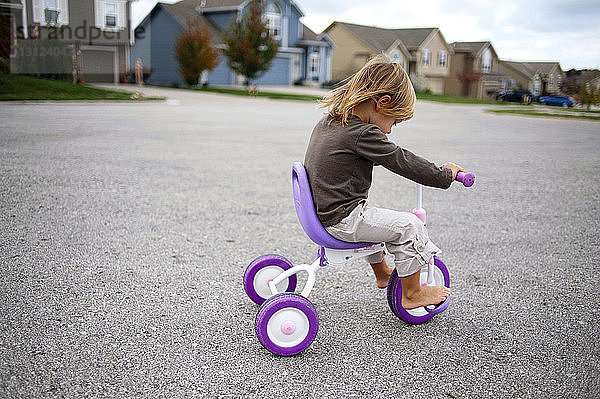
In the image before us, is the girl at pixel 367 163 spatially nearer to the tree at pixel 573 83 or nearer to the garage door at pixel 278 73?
the tree at pixel 573 83

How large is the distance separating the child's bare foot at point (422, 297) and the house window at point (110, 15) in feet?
114

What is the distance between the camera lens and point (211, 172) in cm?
753

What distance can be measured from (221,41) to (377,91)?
38478 mm

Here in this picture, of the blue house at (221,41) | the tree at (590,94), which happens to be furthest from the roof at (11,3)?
the tree at (590,94)

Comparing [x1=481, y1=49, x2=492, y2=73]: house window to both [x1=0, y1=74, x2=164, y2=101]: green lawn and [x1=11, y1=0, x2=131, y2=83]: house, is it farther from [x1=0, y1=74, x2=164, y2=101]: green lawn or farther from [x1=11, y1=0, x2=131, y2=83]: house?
[x1=0, y1=74, x2=164, y2=101]: green lawn

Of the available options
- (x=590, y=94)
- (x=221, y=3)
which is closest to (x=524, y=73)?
(x=221, y=3)

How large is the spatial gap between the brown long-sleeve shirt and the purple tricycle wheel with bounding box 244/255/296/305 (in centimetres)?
63

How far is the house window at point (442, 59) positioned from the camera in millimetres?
55094

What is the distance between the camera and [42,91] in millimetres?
19734

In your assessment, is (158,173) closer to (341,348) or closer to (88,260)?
(88,260)

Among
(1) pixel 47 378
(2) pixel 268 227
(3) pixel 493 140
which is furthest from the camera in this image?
(3) pixel 493 140

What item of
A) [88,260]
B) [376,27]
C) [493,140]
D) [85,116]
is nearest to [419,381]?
[88,260]

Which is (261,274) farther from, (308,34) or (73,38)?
(308,34)

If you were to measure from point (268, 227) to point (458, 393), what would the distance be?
280 centimetres
